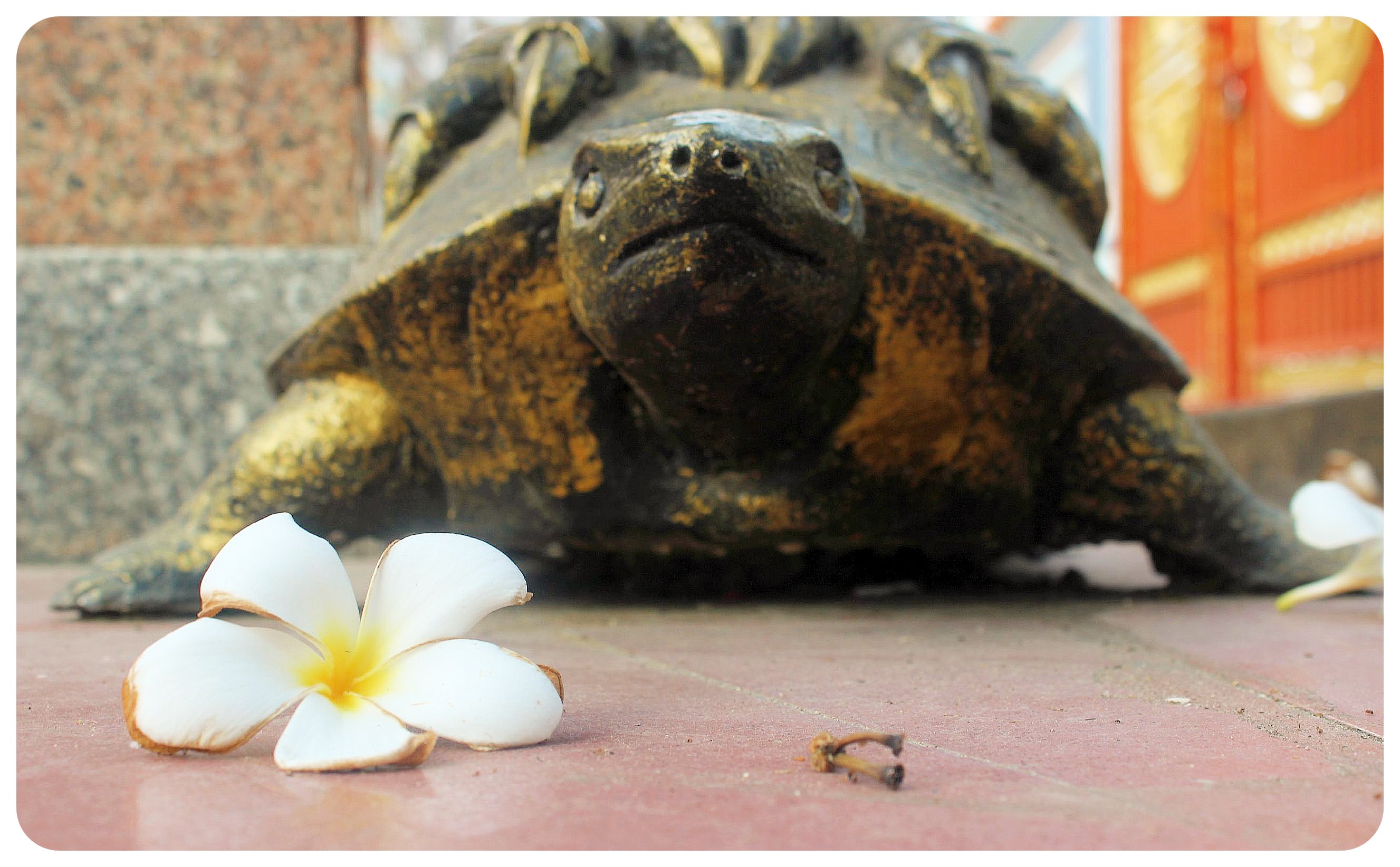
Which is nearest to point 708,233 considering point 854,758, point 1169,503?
point 854,758

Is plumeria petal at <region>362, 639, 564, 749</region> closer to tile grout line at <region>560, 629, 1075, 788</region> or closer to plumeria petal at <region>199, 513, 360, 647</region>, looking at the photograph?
plumeria petal at <region>199, 513, 360, 647</region>

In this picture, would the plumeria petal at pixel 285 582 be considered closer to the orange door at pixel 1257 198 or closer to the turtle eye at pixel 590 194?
the turtle eye at pixel 590 194

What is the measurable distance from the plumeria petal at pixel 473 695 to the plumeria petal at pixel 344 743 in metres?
0.03

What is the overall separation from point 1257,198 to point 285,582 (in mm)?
7295

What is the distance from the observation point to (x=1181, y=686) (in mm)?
1108

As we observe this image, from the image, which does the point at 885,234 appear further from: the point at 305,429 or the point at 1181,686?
the point at 305,429

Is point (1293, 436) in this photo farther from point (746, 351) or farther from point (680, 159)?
point (680, 159)

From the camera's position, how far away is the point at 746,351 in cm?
141

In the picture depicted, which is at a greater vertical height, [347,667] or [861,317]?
[861,317]

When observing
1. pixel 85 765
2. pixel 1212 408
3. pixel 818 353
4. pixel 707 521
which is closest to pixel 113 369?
pixel 707 521

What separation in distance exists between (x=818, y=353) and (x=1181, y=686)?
602mm

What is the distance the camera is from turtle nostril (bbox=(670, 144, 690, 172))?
1161mm

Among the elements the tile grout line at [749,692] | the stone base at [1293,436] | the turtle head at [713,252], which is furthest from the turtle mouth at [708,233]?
the stone base at [1293,436]

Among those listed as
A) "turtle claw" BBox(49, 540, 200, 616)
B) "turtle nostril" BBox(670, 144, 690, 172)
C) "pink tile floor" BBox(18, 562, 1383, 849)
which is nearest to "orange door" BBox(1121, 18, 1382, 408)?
"pink tile floor" BBox(18, 562, 1383, 849)
